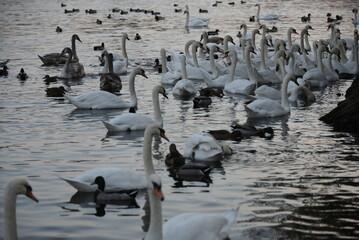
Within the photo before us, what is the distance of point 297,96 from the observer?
1925 centimetres

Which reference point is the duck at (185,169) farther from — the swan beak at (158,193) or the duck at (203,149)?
the swan beak at (158,193)

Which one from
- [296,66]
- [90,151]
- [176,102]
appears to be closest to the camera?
[90,151]

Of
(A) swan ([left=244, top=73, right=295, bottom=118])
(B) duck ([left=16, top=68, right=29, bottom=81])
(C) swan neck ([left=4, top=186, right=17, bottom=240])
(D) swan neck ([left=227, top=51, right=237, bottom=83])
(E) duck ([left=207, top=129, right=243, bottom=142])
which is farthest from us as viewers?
(B) duck ([left=16, top=68, right=29, bottom=81])

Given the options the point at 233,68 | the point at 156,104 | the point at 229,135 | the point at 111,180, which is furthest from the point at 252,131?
the point at 233,68

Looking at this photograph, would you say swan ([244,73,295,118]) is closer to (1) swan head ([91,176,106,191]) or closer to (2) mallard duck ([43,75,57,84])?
(1) swan head ([91,176,106,191])

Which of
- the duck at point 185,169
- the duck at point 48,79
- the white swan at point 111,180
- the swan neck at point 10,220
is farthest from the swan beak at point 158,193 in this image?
the duck at point 48,79

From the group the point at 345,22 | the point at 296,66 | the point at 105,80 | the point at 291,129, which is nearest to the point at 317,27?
the point at 345,22

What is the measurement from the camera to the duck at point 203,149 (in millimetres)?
12688

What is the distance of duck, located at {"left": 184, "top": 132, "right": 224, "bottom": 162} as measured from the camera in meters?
12.7

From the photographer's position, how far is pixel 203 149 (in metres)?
12.8

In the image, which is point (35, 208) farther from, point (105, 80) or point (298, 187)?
point (105, 80)

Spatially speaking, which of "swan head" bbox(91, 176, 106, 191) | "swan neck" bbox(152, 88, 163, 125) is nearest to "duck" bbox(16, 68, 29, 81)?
"swan neck" bbox(152, 88, 163, 125)

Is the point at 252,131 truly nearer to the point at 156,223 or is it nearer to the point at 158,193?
the point at 156,223

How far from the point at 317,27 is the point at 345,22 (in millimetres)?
3457
